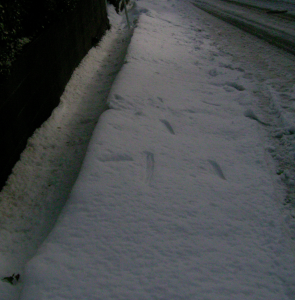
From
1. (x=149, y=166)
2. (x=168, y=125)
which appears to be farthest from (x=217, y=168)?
(x=168, y=125)

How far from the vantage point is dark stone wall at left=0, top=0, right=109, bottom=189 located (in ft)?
10.6

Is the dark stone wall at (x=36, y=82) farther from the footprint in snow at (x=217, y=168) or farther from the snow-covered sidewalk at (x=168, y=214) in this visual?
the footprint in snow at (x=217, y=168)

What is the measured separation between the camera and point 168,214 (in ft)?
8.61

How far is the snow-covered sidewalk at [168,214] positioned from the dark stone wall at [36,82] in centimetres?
91

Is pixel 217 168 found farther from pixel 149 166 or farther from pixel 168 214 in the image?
pixel 168 214

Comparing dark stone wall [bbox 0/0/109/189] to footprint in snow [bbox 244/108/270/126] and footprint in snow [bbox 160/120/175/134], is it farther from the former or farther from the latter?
footprint in snow [bbox 244/108/270/126]

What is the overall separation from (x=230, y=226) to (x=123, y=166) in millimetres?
1229

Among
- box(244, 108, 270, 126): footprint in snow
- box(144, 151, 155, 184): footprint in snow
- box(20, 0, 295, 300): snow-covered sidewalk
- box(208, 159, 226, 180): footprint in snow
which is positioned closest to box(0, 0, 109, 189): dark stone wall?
box(20, 0, 295, 300): snow-covered sidewalk

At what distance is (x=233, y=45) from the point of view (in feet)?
25.2

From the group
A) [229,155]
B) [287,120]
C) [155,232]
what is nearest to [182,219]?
[155,232]

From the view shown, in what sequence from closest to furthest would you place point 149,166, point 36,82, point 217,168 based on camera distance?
point 149,166
point 217,168
point 36,82

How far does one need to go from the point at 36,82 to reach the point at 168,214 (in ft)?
8.55

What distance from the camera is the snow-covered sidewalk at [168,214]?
6.88 feet

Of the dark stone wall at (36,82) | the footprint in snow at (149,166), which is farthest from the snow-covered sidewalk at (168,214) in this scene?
the dark stone wall at (36,82)
